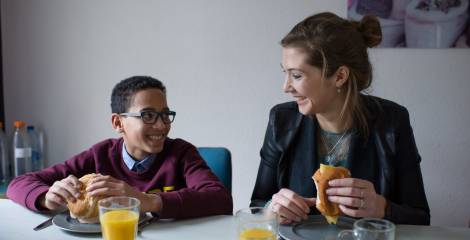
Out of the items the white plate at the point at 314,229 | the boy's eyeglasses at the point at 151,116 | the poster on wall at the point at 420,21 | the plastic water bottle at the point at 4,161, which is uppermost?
the poster on wall at the point at 420,21

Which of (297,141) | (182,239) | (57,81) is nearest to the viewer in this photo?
(182,239)

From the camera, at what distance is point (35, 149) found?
2.80 m

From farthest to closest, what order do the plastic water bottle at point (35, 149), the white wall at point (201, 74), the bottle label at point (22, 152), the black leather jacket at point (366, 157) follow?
the plastic water bottle at point (35, 149) < the bottle label at point (22, 152) < the white wall at point (201, 74) < the black leather jacket at point (366, 157)

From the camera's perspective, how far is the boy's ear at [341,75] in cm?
153

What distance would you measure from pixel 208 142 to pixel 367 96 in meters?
1.13

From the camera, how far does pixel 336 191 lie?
1250 mm

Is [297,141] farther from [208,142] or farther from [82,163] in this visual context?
[208,142]

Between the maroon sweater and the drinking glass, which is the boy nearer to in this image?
the maroon sweater

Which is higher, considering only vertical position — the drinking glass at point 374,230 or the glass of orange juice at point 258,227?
the drinking glass at point 374,230

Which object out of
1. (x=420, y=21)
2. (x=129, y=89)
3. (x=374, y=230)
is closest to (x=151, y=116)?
(x=129, y=89)

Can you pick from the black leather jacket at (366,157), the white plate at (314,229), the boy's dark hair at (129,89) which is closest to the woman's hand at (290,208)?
the white plate at (314,229)

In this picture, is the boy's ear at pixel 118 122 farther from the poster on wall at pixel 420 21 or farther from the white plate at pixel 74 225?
the poster on wall at pixel 420 21

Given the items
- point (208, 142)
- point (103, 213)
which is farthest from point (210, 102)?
point (103, 213)

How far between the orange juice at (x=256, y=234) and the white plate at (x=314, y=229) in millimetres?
106
